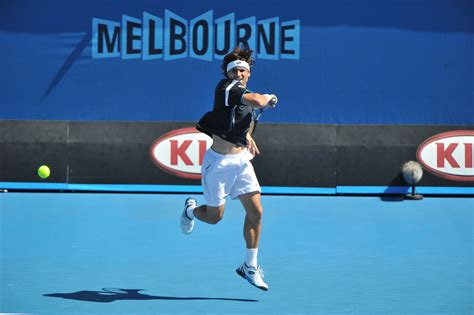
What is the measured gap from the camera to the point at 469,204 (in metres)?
13.1

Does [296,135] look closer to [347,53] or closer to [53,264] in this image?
[347,53]

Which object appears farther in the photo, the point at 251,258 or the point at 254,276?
the point at 251,258

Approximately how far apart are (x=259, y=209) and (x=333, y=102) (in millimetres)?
6677

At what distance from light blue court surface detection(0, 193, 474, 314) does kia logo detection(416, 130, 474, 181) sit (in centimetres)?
78

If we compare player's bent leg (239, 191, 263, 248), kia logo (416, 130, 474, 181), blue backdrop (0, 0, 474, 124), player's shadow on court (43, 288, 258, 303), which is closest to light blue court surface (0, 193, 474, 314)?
player's shadow on court (43, 288, 258, 303)

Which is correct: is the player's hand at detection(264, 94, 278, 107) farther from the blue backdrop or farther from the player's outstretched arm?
the blue backdrop

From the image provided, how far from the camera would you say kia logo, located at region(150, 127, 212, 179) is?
14.1 metres

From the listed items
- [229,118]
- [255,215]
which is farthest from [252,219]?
[229,118]

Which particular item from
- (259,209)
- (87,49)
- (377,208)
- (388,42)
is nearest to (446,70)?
(388,42)

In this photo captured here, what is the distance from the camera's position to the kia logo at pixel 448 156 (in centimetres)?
1395

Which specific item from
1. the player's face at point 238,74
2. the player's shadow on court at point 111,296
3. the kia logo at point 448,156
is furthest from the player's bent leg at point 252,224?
the kia logo at point 448,156

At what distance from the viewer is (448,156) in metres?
14.0

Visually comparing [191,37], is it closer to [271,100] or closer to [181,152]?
[181,152]

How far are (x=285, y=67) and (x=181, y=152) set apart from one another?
218 cm
